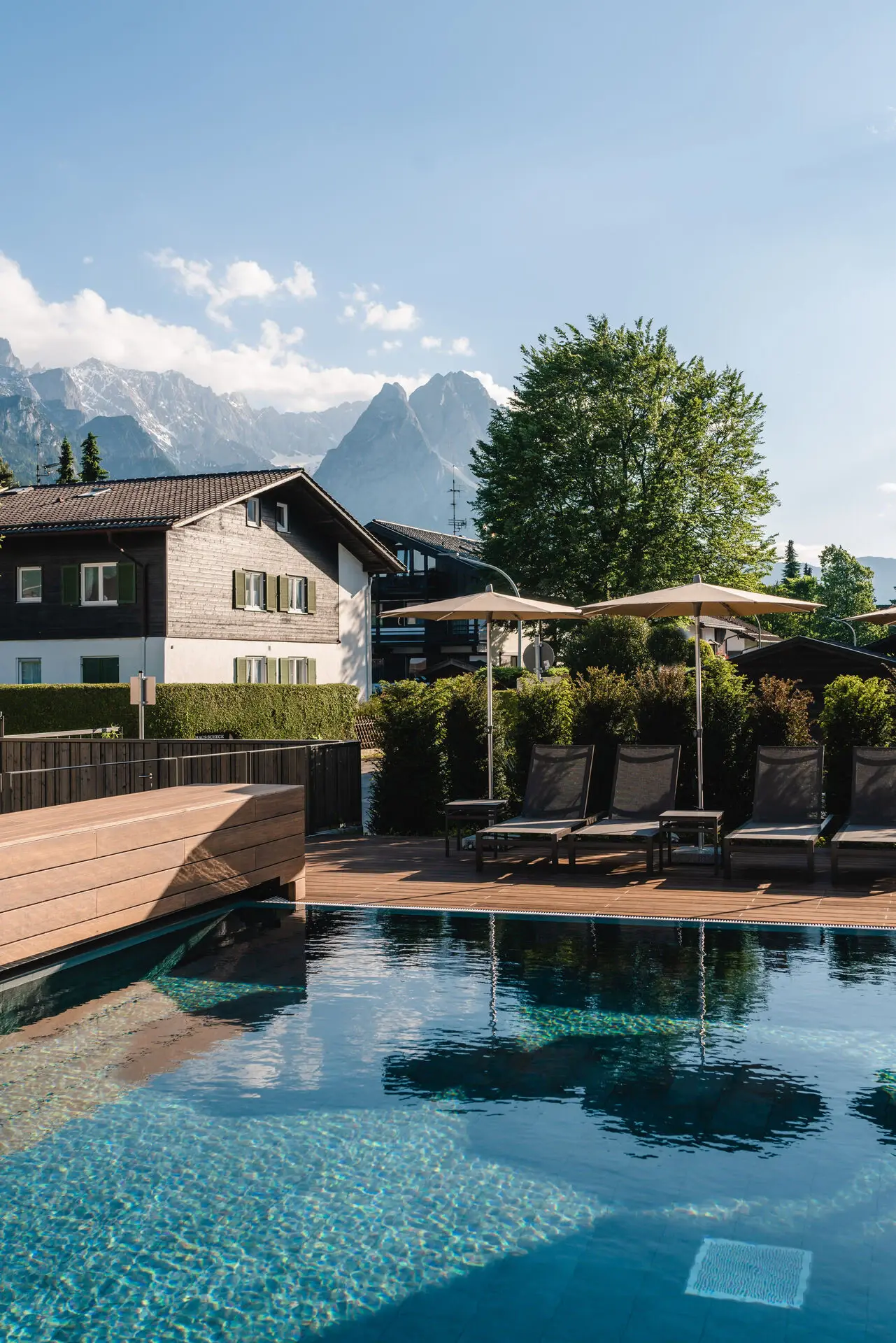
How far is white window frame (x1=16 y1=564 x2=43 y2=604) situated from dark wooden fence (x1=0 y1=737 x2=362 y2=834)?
15.7m

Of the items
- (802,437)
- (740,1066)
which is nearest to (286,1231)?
(740,1066)

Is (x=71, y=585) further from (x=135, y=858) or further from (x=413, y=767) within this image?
(x=135, y=858)

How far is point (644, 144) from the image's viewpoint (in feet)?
46.6

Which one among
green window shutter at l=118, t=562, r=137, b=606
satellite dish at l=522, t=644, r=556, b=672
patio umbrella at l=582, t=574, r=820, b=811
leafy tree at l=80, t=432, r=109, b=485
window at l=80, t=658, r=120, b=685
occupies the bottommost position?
patio umbrella at l=582, t=574, r=820, b=811

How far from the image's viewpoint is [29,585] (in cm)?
3297

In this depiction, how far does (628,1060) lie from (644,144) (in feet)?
39.6

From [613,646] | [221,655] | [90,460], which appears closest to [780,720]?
[613,646]

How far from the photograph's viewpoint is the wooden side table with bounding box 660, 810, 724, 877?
10422 millimetres

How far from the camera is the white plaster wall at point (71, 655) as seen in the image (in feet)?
102

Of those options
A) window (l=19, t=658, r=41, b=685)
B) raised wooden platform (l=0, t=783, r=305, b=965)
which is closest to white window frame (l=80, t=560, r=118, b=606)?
window (l=19, t=658, r=41, b=685)

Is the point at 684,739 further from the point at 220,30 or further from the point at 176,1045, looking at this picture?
the point at 220,30

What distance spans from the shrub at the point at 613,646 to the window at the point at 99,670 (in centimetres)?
1262

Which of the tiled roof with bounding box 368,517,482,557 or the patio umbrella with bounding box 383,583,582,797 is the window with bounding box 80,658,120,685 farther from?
the tiled roof with bounding box 368,517,482,557

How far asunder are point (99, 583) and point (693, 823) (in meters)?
24.6
